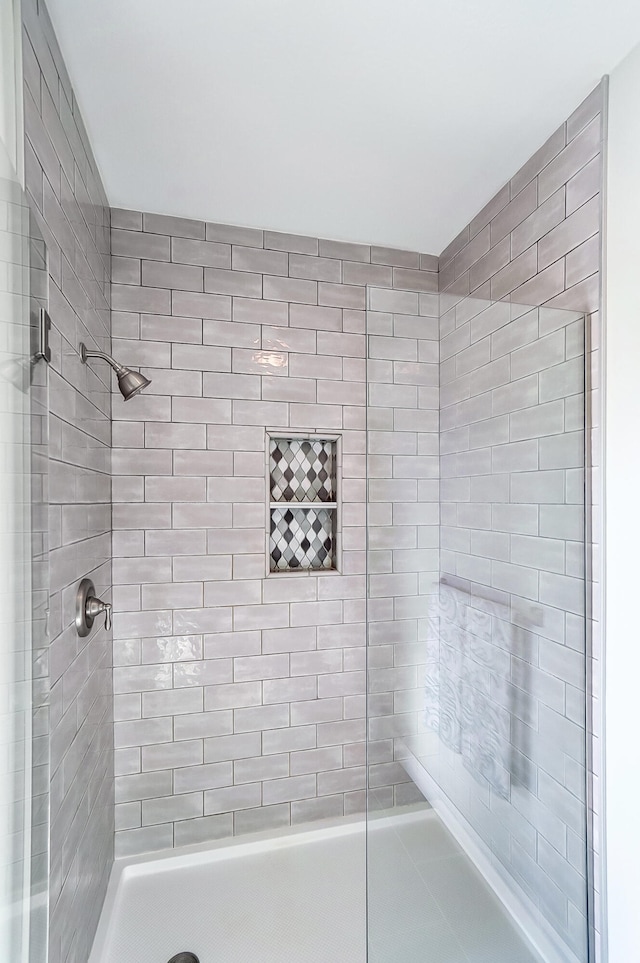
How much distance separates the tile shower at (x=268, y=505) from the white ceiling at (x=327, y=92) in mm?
114

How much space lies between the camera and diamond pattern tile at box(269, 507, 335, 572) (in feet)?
7.39

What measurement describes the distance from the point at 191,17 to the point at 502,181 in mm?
1151

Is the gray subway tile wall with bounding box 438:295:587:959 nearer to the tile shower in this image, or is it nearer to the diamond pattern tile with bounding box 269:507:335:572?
the tile shower

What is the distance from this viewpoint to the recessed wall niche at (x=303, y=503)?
2240 mm

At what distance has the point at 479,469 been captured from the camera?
1366 millimetres

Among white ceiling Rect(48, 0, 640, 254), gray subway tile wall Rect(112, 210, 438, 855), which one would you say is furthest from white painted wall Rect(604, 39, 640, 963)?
gray subway tile wall Rect(112, 210, 438, 855)

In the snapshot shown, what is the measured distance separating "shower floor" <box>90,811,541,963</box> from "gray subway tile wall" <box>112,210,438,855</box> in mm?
114

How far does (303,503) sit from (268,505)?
157 millimetres

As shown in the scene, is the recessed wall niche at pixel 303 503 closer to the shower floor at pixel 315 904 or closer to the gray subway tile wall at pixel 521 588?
the gray subway tile wall at pixel 521 588

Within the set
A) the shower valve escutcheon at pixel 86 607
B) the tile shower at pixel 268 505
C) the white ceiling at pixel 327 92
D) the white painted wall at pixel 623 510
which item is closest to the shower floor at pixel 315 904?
the tile shower at pixel 268 505

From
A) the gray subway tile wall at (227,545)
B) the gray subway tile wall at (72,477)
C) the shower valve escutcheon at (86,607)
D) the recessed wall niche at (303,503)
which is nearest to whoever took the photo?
the gray subway tile wall at (72,477)

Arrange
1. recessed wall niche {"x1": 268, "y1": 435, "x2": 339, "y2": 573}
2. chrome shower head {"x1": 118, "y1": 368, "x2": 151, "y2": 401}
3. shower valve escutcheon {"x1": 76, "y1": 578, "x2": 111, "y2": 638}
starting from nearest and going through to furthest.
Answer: shower valve escutcheon {"x1": 76, "y1": 578, "x2": 111, "y2": 638} → chrome shower head {"x1": 118, "y1": 368, "x2": 151, "y2": 401} → recessed wall niche {"x1": 268, "y1": 435, "x2": 339, "y2": 573}

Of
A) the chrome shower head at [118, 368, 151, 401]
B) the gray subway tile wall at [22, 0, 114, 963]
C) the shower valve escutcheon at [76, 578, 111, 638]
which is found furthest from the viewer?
the chrome shower head at [118, 368, 151, 401]

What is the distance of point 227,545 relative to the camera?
2.12 metres
